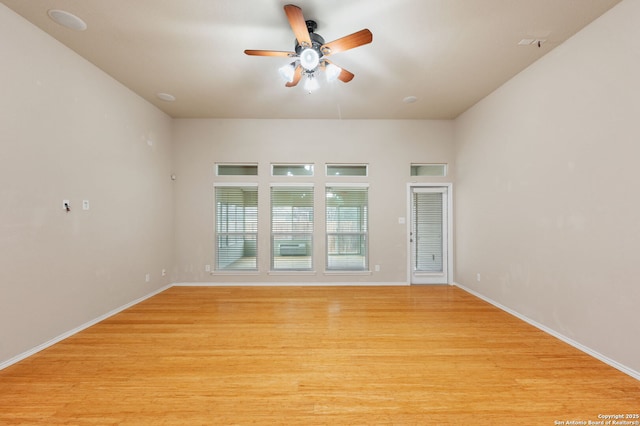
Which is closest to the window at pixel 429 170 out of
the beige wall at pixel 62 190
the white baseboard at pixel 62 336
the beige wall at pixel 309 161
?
the beige wall at pixel 309 161

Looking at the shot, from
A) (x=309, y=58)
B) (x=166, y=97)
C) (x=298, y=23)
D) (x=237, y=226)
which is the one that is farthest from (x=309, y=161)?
(x=298, y=23)

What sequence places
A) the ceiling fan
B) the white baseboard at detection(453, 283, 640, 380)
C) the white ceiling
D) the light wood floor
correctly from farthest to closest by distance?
the white ceiling
the white baseboard at detection(453, 283, 640, 380)
the ceiling fan
the light wood floor

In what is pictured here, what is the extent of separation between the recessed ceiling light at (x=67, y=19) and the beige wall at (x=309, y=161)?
2.41m

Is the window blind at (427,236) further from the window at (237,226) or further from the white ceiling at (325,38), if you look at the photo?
the window at (237,226)

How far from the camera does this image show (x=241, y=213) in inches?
198

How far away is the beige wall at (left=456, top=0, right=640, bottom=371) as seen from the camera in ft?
7.17

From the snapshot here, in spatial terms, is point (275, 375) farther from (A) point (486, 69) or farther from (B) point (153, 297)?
(A) point (486, 69)

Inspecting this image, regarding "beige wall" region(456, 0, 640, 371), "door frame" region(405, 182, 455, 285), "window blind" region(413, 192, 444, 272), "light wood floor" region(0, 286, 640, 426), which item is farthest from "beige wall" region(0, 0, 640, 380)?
"light wood floor" region(0, 286, 640, 426)

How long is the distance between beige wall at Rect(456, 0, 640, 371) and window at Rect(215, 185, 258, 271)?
413 centimetres

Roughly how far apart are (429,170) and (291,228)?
300 cm

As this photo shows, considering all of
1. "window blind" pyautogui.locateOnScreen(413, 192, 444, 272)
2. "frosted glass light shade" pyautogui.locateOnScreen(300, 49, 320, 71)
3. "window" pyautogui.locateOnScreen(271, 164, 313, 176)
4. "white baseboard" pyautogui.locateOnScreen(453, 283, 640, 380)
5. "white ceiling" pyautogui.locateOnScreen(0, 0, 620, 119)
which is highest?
"white ceiling" pyautogui.locateOnScreen(0, 0, 620, 119)

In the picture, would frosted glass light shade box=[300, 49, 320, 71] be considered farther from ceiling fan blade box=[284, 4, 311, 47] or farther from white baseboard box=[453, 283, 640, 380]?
white baseboard box=[453, 283, 640, 380]

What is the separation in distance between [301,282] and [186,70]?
386 centimetres

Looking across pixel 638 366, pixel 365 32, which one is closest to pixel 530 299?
pixel 638 366
